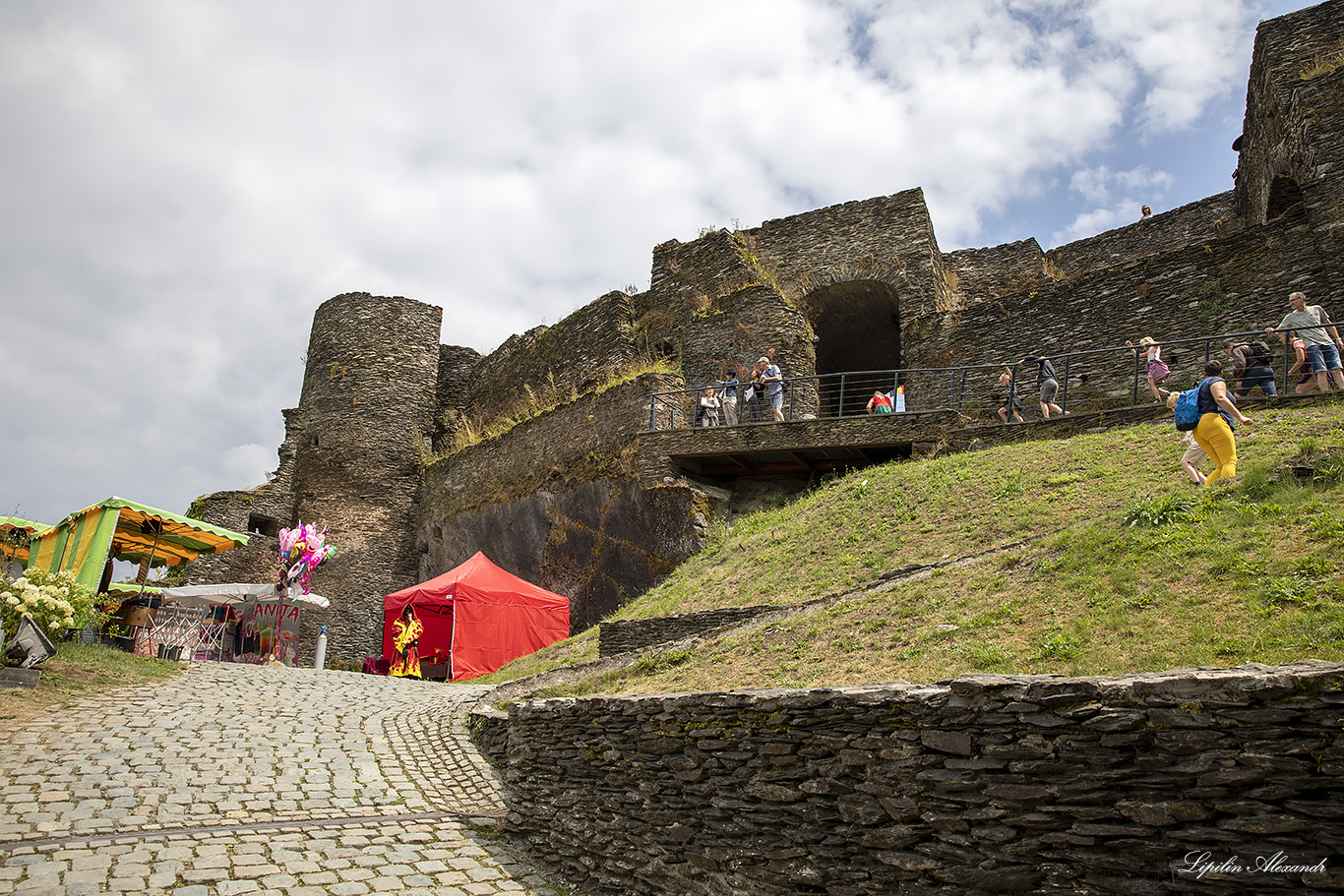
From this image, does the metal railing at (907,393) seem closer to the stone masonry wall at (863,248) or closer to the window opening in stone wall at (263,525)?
the stone masonry wall at (863,248)

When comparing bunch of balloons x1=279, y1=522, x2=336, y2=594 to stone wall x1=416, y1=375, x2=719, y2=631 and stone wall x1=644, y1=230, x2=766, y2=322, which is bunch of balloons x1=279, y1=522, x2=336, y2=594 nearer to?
stone wall x1=416, y1=375, x2=719, y2=631

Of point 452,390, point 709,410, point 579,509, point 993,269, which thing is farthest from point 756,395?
point 452,390

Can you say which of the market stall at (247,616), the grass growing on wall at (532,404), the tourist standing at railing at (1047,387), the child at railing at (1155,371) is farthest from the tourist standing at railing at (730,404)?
the market stall at (247,616)

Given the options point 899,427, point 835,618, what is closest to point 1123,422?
point 899,427

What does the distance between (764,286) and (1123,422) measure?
8.12 metres

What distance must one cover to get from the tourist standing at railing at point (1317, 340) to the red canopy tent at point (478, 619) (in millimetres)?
12094

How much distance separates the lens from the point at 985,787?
3.68 meters

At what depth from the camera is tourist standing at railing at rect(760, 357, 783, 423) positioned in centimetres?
1484

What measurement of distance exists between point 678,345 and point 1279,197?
1160 cm

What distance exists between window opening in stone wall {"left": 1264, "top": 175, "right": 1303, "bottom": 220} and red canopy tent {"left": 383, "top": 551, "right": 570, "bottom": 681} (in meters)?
14.9

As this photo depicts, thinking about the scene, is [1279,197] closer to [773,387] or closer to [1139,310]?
[1139,310]

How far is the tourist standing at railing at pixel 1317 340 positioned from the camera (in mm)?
9781

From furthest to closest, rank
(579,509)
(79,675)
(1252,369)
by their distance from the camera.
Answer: (579,509), (1252,369), (79,675)

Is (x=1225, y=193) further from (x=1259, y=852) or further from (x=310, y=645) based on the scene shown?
(x=310, y=645)
